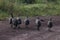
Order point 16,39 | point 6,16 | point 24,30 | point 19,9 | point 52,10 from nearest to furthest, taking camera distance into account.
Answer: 1. point 16,39
2. point 24,30
3. point 6,16
4. point 19,9
5. point 52,10

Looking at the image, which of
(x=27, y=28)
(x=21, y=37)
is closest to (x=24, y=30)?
(x=27, y=28)

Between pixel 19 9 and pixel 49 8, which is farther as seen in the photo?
pixel 49 8

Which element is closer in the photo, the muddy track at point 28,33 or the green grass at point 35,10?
the muddy track at point 28,33

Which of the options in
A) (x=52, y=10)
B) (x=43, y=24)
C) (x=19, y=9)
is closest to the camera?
(x=43, y=24)

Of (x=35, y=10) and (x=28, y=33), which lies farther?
(x=35, y=10)

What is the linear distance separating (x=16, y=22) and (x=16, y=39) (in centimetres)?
270

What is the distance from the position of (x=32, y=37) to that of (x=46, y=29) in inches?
91.5

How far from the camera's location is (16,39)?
42.3 feet

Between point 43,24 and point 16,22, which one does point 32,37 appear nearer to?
point 16,22

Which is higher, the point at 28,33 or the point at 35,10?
the point at 28,33

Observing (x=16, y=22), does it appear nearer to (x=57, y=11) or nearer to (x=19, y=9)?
(x=19, y=9)

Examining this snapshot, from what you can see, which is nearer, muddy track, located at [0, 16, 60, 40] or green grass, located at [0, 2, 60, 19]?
muddy track, located at [0, 16, 60, 40]

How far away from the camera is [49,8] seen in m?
23.9

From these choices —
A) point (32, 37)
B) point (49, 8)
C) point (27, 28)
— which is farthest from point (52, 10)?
point (32, 37)
